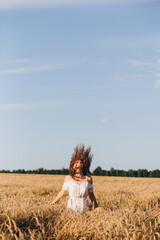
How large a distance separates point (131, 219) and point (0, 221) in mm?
1561

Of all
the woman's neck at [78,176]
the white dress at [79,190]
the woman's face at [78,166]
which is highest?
the woman's face at [78,166]

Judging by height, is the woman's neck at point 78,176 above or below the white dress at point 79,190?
above

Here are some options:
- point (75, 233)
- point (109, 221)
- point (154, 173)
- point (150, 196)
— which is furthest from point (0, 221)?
point (154, 173)

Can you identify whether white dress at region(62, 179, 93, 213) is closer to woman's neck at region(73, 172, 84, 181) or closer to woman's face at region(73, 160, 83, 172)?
woman's neck at region(73, 172, 84, 181)

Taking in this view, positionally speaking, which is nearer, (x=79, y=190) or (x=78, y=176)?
(x=79, y=190)

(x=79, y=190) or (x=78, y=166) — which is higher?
(x=78, y=166)

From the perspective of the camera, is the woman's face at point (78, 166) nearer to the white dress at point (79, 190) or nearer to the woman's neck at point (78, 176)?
the woman's neck at point (78, 176)

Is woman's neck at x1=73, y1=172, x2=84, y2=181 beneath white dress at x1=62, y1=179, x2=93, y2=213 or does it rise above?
above

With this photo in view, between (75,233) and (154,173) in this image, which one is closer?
(75,233)

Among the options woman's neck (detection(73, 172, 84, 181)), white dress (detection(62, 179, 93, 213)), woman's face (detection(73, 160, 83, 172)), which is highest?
woman's face (detection(73, 160, 83, 172))

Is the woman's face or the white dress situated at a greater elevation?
the woman's face

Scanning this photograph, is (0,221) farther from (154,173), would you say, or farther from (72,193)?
(154,173)

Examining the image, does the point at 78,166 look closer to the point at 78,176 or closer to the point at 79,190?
the point at 78,176

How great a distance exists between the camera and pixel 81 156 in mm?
6059
